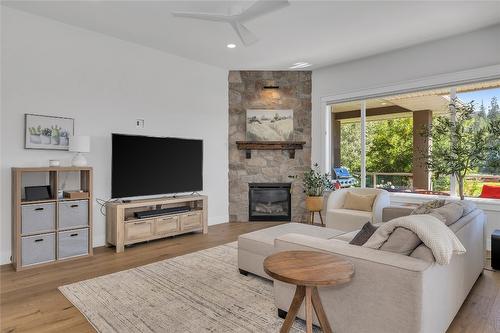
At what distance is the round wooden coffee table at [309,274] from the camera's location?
1.59m

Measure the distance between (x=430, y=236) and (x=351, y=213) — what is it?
8.84ft

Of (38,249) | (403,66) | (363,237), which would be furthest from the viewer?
(403,66)

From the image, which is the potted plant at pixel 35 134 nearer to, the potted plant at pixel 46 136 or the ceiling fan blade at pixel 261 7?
the potted plant at pixel 46 136

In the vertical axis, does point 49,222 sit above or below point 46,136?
below

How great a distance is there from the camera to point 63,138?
3881 millimetres

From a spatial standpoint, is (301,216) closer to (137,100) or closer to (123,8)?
(137,100)

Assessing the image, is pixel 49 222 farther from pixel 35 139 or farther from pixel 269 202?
pixel 269 202

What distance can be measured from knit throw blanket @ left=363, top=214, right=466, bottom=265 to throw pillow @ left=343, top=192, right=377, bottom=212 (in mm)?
2642

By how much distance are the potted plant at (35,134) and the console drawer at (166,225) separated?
71.4 inches

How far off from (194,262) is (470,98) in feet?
14.9

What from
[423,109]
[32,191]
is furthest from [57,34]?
[423,109]

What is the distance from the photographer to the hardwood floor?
2207mm

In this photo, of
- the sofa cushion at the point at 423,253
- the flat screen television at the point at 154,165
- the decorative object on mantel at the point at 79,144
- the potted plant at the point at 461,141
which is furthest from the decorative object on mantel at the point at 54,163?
the potted plant at the point at 461,141

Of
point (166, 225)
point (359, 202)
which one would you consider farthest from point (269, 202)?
point (166, 225)
